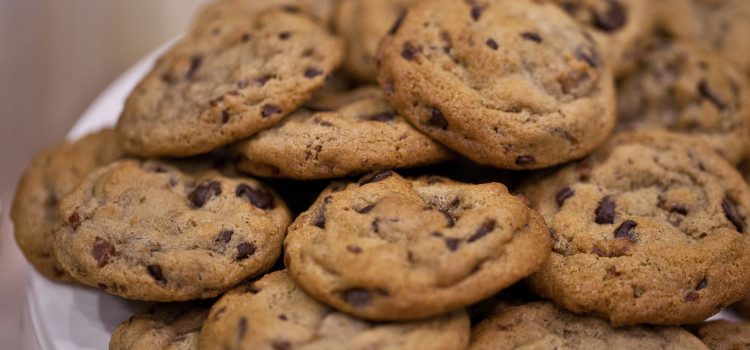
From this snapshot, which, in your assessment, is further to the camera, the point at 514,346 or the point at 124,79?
the point at 124,79

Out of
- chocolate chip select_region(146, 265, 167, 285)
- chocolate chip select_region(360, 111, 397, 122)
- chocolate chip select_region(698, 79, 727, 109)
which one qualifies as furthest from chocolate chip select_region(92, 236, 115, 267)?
chocolate chip select_region(698, 79, 727, 109)

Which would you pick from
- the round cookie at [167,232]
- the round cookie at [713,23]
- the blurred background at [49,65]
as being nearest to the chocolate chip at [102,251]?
the round cookie at [167,232]

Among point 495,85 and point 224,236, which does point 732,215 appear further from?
point 224,236

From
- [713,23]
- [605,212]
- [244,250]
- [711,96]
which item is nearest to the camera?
[244,250]

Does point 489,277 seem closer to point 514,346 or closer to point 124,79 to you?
point 514,346

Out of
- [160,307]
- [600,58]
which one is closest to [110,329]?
[160,307]

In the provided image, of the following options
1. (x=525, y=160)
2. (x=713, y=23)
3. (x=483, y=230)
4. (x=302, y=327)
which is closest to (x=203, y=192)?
(x=302, y=327)

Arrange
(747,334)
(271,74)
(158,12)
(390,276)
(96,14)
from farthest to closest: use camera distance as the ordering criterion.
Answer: (158,12) → (96,14) → (271,74) → (747,334) → (390,276)

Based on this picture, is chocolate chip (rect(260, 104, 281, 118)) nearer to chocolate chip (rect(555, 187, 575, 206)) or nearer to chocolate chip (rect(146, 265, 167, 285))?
chocolate chip (rect(146, 265, 167, 285))
